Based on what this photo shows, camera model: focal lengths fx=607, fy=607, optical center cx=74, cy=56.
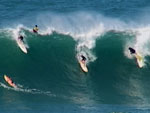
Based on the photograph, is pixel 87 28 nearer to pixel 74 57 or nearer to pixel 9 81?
pixel 74 57

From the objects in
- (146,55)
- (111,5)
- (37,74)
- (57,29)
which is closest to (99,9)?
(111,5)

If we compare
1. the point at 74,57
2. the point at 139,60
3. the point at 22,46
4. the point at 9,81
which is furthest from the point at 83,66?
the point at 9,81

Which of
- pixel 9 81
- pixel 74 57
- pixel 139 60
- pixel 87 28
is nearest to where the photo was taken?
pixel 9 81

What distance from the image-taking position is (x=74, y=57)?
163 ft

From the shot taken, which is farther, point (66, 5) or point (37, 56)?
point (66, 5)

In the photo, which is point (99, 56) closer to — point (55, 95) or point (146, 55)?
point (146, 55)

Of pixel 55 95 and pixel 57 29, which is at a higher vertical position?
pixel 57 29

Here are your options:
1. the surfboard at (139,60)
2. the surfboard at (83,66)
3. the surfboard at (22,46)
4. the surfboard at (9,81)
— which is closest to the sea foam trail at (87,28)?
the surfboard at (139,60)

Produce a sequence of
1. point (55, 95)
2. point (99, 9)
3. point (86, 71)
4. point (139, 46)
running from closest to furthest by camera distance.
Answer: point (55, 95)
point (86, 71)
point (139, 46)
point (99, 9)

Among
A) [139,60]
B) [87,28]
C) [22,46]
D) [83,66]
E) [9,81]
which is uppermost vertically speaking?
[87,28]

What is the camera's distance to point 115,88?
4578 cm

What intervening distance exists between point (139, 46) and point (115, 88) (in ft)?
23.7

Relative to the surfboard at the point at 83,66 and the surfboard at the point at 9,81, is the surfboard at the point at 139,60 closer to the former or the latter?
the surfboard at the point at 83,66

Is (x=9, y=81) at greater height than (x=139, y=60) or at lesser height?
lesser
